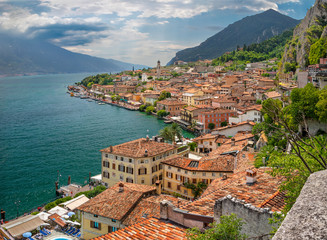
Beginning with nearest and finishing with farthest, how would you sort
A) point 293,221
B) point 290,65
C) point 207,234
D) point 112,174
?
point 293,221 < point 207,234 < point 112,174 < point 290,65

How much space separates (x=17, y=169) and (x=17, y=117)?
4407cm

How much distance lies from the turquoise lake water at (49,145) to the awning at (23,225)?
6401 millimetres

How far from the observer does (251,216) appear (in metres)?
7.29

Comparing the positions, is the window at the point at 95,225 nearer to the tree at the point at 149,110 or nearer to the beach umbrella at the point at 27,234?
the beach umbrella at the point at 27,234

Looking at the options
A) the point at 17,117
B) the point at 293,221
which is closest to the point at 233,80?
the point at 17,117

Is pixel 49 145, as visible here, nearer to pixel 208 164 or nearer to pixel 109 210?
pixel 208 164

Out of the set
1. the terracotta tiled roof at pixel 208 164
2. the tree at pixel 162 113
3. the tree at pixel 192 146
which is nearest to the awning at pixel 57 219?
the terracotta tiled roof at pixel 208 164

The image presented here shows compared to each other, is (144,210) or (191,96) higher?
(191,96)

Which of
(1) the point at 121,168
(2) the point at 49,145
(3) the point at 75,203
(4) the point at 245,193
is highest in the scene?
(4) the point at 245,193

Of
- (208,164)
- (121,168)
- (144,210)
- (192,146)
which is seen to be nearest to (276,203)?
(144,210)

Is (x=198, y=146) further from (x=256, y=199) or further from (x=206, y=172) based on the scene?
(x=256, y=199)

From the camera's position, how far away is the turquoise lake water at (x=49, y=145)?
32.2 m

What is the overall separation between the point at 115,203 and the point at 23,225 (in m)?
8.71

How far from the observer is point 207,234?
586 cm
